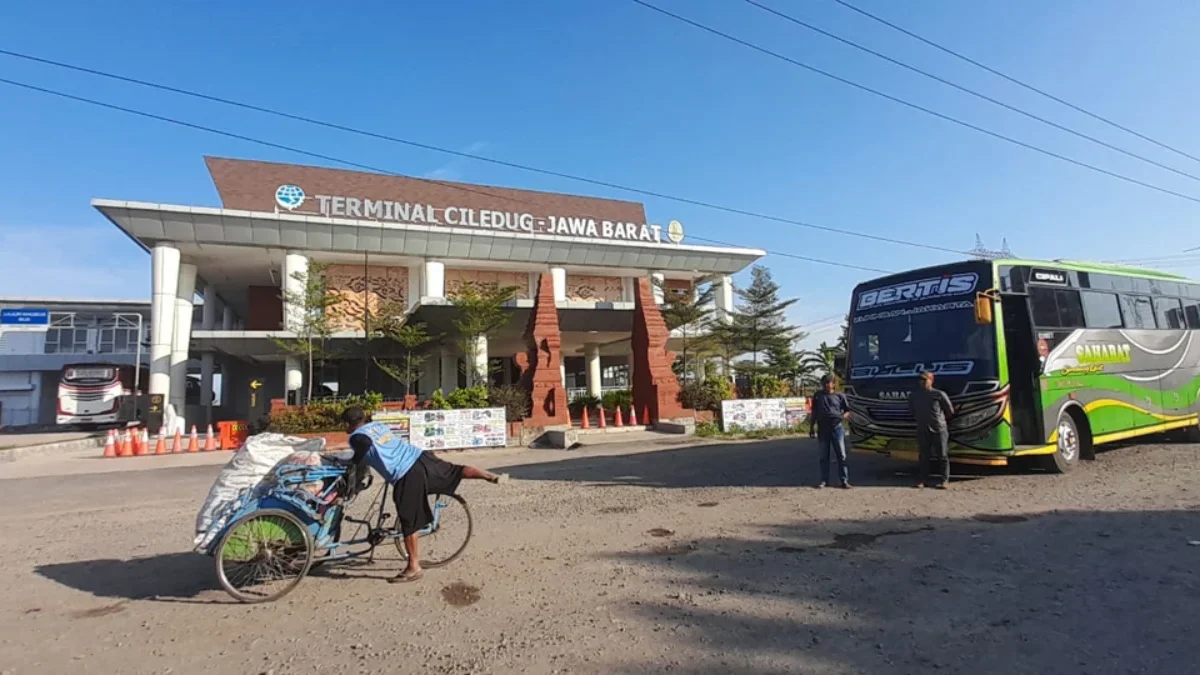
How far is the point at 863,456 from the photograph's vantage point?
11.8 meters

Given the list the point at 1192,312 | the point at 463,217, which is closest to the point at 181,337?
the point at 463,217

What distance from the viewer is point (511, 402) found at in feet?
59.6

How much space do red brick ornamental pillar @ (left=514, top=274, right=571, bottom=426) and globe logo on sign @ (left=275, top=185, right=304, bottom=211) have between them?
1433cm

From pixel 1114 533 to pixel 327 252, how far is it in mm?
27648

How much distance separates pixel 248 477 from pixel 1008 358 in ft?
32.1

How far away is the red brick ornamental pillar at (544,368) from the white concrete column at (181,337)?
53.1 ft

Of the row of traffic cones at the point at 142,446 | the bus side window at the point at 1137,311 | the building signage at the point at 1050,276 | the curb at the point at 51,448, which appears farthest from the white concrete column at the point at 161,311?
the bus side window at the point at 1137,311

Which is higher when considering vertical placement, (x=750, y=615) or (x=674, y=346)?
(x=674, y=346)

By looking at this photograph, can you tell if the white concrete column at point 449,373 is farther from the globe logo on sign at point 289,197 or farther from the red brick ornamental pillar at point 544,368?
the red brick ornamental pillar at point 544,368

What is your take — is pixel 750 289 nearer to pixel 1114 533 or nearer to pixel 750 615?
pixel 1114 533

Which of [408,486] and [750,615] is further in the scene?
[408,486]

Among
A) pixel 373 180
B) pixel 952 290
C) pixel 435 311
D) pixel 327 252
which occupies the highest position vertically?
pixel 373 180

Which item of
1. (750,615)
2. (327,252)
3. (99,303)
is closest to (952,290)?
(750,615)

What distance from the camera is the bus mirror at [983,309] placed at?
811 centimetres
